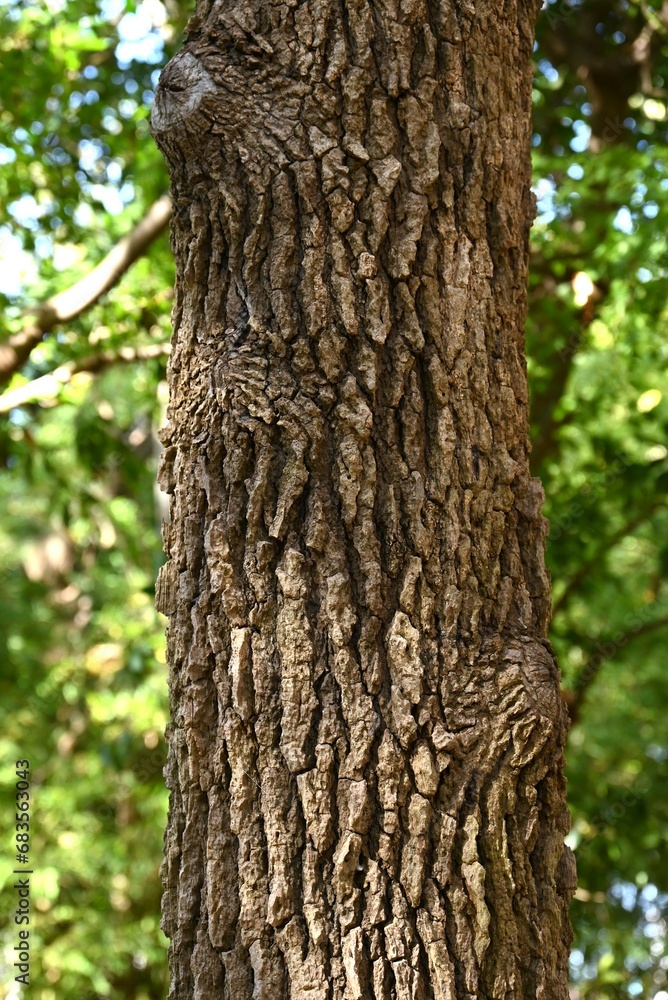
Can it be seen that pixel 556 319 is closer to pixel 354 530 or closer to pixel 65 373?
pixel 65 373

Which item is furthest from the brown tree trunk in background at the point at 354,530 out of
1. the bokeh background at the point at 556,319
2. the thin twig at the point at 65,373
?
the thin twig at the point at 65,373

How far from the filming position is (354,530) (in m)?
1.44

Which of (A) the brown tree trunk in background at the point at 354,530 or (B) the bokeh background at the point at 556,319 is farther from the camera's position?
(B) the bokeh background at the point at 556,319

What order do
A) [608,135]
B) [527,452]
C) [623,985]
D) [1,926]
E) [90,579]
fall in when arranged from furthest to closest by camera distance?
1. [90,579]
2. [1,926]
3. [623,985]
4. [608,135]
5. [527,452]

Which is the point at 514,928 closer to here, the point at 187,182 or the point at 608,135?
the point at 187,182

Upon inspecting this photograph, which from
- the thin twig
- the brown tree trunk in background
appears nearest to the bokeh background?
the thin twig

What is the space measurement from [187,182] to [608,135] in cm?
367

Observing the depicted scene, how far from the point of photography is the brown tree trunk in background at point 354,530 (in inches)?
53.6

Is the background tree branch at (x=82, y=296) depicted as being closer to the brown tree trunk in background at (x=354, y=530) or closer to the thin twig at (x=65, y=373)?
the thin twig at (x=65, y=373)

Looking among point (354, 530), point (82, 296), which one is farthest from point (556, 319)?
point (354, 530)

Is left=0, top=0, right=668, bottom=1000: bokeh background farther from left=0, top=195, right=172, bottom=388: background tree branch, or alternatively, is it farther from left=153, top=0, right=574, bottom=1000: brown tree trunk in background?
left=153, top=0, right=574, bottom=1000: brown tree trunk in background

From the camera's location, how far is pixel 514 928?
1.37 metres

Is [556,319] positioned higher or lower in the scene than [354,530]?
higher

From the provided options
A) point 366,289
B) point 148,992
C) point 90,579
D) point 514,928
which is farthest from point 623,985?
point 90,579
